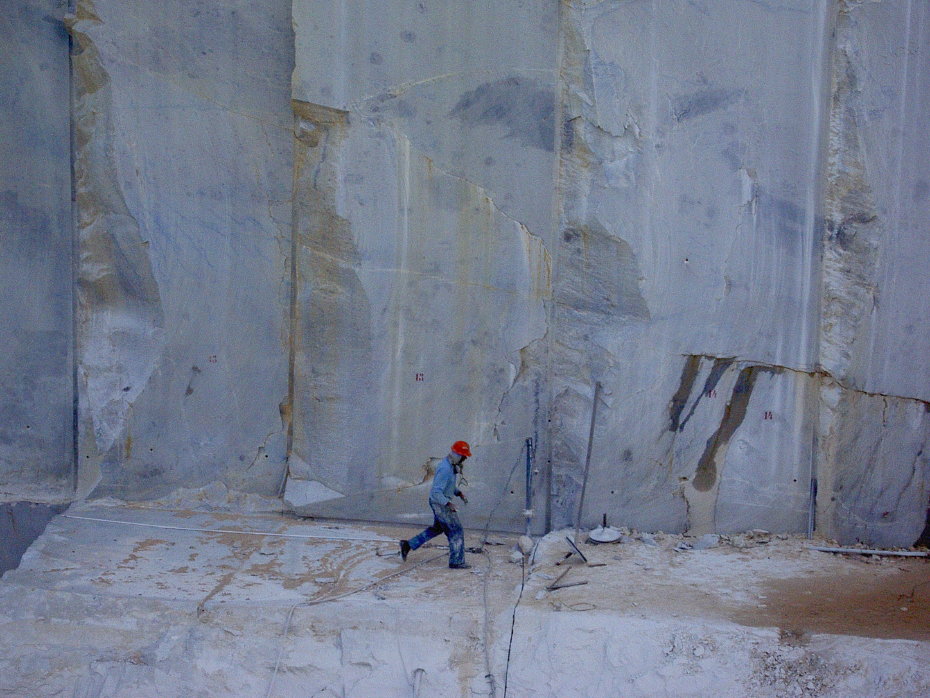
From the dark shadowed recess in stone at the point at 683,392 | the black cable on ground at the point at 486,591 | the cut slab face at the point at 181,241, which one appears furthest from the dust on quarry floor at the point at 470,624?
the cut slab face at the point at 181,241

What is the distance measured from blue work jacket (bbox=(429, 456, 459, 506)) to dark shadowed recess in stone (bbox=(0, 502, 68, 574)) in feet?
9.33

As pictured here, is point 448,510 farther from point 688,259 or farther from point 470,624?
point 688,259

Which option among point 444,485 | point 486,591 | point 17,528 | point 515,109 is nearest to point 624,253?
point 515,109

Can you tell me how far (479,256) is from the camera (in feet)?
18.4

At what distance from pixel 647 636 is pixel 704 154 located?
2998mm

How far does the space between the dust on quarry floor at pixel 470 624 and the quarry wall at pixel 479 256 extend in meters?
0.63

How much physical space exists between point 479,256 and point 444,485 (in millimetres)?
1599

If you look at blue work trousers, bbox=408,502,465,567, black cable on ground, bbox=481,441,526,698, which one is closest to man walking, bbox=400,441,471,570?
blue work trousers, bbox=408,502,465,567

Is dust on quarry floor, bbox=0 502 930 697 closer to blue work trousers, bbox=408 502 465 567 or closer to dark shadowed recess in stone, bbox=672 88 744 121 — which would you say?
blue work trousers, bbox=408 502 465 567

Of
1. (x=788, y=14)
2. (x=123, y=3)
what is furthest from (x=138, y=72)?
(x=788, y=14)

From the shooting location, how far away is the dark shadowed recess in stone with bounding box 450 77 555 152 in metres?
5.48

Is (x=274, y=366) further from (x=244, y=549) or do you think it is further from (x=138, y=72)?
(x=138, y=72)

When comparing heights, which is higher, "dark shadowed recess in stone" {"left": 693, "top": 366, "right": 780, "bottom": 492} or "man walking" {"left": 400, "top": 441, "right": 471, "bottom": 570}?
"dark shadowed recess in stone" {"left": 693, "top": 366, "right": 780, "bottom": 492}

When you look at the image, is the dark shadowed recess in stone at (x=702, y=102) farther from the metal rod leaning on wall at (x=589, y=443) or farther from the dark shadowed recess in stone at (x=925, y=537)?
the dark shadowed recess in stone at (x=925, y=537)
